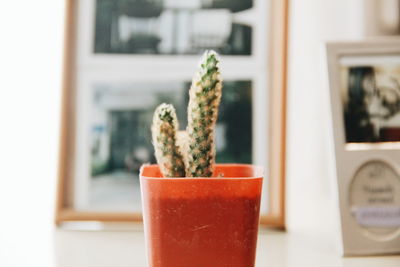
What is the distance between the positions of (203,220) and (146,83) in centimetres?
47

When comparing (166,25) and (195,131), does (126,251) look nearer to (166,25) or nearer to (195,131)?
(195,131)

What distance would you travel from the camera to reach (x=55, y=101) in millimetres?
854

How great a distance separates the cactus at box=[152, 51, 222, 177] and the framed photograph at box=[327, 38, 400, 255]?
28 centimetres

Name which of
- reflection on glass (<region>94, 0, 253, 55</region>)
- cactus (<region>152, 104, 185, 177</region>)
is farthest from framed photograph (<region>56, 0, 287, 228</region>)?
cactus (<region>152, 104, 185, 177</region>)

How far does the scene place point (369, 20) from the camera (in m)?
0.72

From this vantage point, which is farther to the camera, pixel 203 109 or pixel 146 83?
pixel 146 83

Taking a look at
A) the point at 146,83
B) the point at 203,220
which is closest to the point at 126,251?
the point at 203,220

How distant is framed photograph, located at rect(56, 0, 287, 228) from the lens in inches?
32.9

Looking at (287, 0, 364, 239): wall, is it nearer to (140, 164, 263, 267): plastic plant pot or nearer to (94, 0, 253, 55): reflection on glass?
(94, 0, 253, 55): reflection on glass

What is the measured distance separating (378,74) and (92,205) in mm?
598

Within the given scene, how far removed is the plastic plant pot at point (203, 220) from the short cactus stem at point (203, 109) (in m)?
→ 0.03

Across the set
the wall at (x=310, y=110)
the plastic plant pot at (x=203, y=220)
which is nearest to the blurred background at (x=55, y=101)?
the wall at (x=310, y=110)

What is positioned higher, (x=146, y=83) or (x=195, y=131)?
(x=146, y=83)

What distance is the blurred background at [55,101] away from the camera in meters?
0.76
